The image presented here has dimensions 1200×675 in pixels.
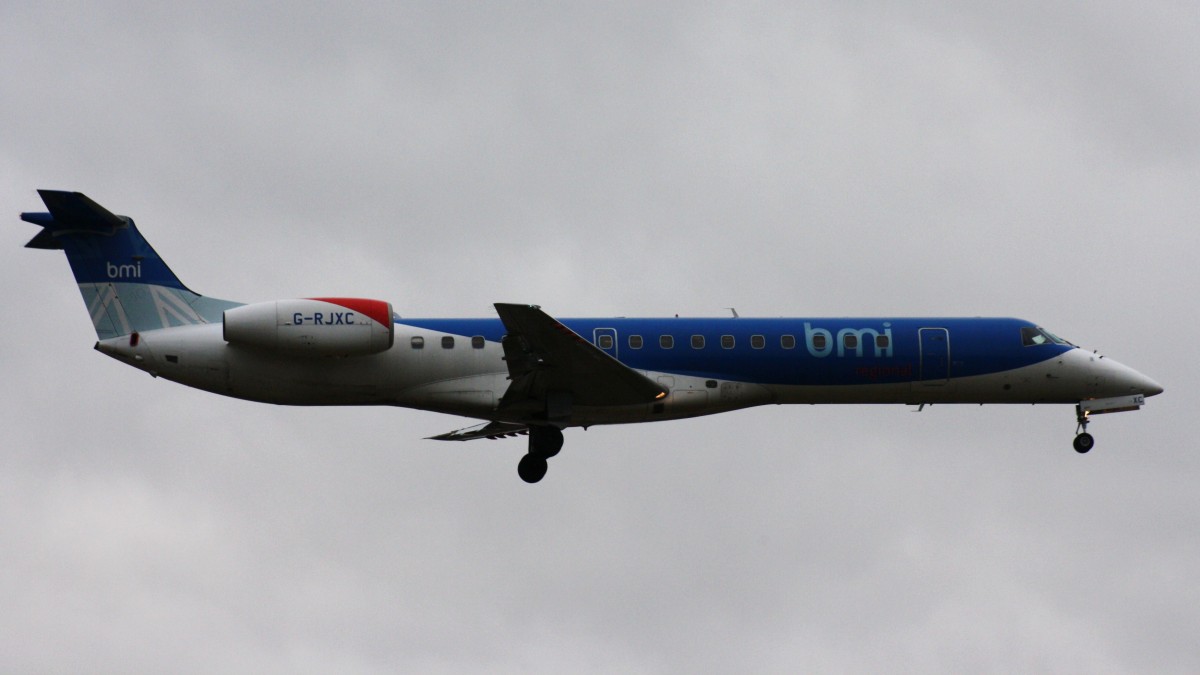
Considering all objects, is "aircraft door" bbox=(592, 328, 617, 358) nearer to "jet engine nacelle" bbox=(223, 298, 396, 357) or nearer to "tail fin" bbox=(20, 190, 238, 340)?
"jet engine nacelle" bbox=(223, 298, 396, 357)

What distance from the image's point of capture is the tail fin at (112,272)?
100ft

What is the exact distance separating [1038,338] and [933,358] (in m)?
2.69

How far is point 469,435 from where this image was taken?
116 feet

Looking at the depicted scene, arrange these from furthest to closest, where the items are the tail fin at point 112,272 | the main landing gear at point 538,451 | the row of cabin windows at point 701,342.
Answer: the main landing gear at point 538,451
the row of cabin windows at point 701,342
the tail fin at point 112,272

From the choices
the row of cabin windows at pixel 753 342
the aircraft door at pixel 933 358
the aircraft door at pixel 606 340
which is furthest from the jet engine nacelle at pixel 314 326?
the aircraft door at pixel 933 358

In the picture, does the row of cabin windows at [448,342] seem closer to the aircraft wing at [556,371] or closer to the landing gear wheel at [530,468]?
the aircraft wing at [556,371]

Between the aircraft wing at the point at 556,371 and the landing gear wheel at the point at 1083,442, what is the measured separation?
9.93m

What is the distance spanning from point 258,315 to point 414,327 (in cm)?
322

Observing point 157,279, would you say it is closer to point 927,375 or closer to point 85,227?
point 85,227

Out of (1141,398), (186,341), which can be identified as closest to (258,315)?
(186,341)

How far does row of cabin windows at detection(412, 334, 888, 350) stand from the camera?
103 feet

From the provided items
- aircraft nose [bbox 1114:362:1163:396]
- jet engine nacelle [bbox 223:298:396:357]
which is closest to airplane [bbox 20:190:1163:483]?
jet engine nacelle [bbox 223:298:396:357]

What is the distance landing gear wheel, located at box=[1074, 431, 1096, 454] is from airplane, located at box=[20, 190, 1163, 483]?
2.13 meters

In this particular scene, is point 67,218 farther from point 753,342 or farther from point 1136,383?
point 1136,383
